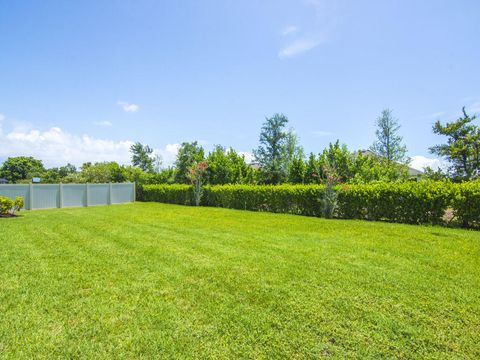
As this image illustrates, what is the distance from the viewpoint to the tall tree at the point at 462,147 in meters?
19.9

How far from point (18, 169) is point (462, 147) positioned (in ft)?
242

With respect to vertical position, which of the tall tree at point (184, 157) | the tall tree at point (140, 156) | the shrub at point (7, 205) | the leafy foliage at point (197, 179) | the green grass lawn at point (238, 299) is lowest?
the green grass lawn at point (238, 299)

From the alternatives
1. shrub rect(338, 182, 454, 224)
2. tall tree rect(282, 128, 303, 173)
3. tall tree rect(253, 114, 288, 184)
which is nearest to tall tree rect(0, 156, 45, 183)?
tall tree rect(253, 114, 288, 184)

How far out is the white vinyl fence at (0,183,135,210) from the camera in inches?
581

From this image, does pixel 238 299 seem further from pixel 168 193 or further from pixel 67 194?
pixel 168 193

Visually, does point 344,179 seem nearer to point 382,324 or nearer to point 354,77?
point 354,77

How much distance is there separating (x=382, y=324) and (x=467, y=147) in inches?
932

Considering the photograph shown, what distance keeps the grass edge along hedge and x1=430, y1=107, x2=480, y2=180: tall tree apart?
45.9 ft

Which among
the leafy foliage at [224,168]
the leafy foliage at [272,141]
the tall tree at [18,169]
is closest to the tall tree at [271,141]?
the leafy foliage at [272,141]

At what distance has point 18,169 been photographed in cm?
5597

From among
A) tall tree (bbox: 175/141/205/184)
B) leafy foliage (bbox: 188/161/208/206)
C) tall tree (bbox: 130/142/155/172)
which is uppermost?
tall tree (bbox: 130/142/155/172)

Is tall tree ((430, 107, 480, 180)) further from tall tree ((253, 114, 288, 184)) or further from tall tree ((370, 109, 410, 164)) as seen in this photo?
tall tree ((253, 114, 288, 184))

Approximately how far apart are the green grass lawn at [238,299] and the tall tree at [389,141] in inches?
965

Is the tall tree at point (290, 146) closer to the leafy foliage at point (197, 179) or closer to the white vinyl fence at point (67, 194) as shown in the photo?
the leafy foliage at point (197, 179)
